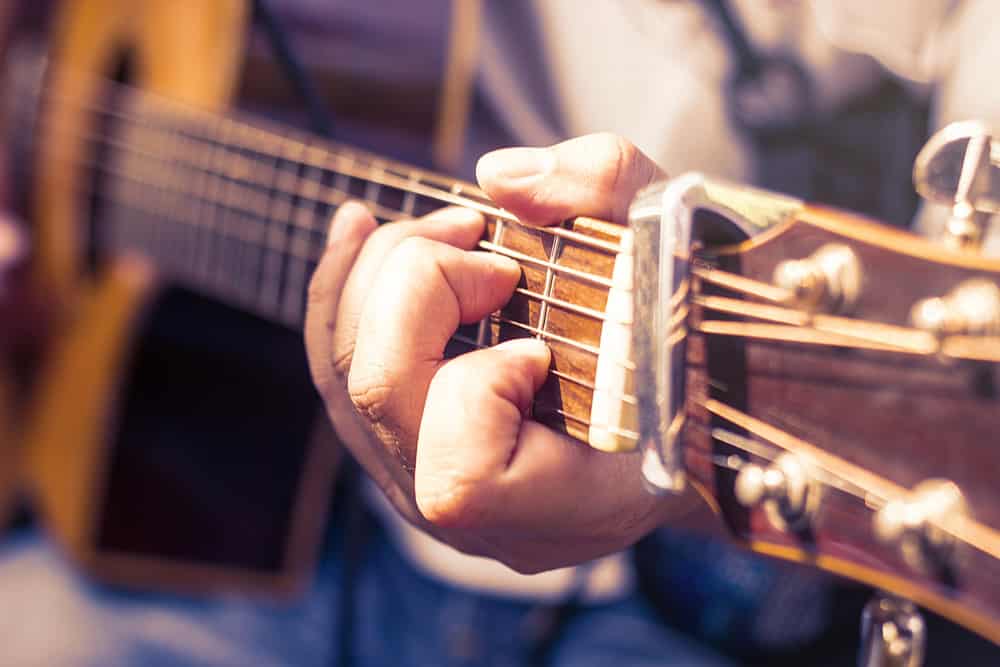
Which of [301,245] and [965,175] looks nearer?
[965,175]

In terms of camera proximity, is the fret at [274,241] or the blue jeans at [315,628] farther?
the blue jeans at [315,628]

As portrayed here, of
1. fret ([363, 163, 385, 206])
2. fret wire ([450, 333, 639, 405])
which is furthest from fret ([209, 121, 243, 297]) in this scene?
fret wire ([450, 333, 639, 405])

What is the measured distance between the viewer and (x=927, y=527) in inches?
9.0

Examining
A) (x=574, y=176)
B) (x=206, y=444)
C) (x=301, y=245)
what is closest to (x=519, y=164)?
(x=574, y=176)

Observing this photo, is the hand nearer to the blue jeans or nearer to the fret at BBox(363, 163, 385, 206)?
the fret at BBox(363, 163, 385, 206)

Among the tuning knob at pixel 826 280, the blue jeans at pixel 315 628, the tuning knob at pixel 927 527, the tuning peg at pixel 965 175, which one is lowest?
the blue jeans at pixel 315 628

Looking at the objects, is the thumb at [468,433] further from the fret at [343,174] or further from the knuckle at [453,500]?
the fret at [343,174]

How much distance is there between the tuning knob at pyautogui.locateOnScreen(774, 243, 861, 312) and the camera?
0.25m

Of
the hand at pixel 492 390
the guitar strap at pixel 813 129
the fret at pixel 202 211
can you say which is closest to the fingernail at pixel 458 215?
the hand at pixel 492 390

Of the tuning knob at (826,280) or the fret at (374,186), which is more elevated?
the tuning knob at (826,280)

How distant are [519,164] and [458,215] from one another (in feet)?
0.13

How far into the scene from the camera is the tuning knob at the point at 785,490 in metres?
0.26

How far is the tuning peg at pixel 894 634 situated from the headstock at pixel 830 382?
1 centimetres

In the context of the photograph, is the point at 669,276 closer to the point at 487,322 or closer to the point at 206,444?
the point at 487,322
